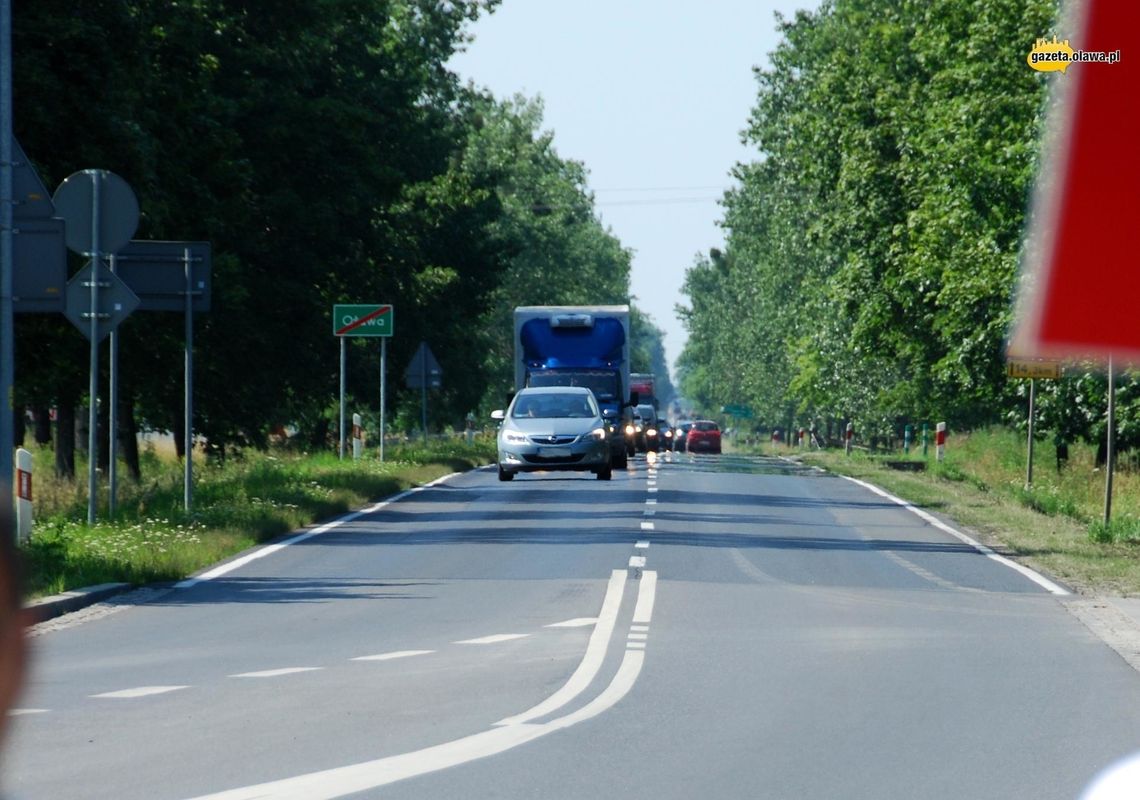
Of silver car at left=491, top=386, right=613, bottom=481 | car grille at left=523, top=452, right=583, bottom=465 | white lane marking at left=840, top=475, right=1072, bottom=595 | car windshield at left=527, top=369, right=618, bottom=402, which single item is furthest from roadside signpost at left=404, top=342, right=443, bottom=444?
white lane marking at left=840, top=475, right=1072, bottom=595

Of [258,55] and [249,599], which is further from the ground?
[258,55]

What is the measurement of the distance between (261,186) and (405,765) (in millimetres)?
31125

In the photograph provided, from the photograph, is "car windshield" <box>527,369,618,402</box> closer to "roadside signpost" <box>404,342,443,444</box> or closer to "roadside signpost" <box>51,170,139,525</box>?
"roadside signpost" <box>404,342,443,444</box>

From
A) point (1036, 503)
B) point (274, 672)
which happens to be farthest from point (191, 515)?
point (1036, 503)

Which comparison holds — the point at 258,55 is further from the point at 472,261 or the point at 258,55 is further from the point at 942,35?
the point at 472,261

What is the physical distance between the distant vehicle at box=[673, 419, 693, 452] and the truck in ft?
181

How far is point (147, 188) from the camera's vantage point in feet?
85.8

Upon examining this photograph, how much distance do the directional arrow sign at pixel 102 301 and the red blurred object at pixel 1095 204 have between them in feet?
44.2

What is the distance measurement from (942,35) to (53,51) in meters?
25.1

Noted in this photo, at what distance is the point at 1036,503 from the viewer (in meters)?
33.6

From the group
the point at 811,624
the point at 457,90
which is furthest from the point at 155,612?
the point at 457,90

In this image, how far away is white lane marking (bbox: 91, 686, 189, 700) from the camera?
10166 millimetres

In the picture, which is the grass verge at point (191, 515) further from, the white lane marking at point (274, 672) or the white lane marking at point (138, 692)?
the white lane marking at point (274, 672)

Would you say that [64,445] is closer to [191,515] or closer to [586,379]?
[586,379]
